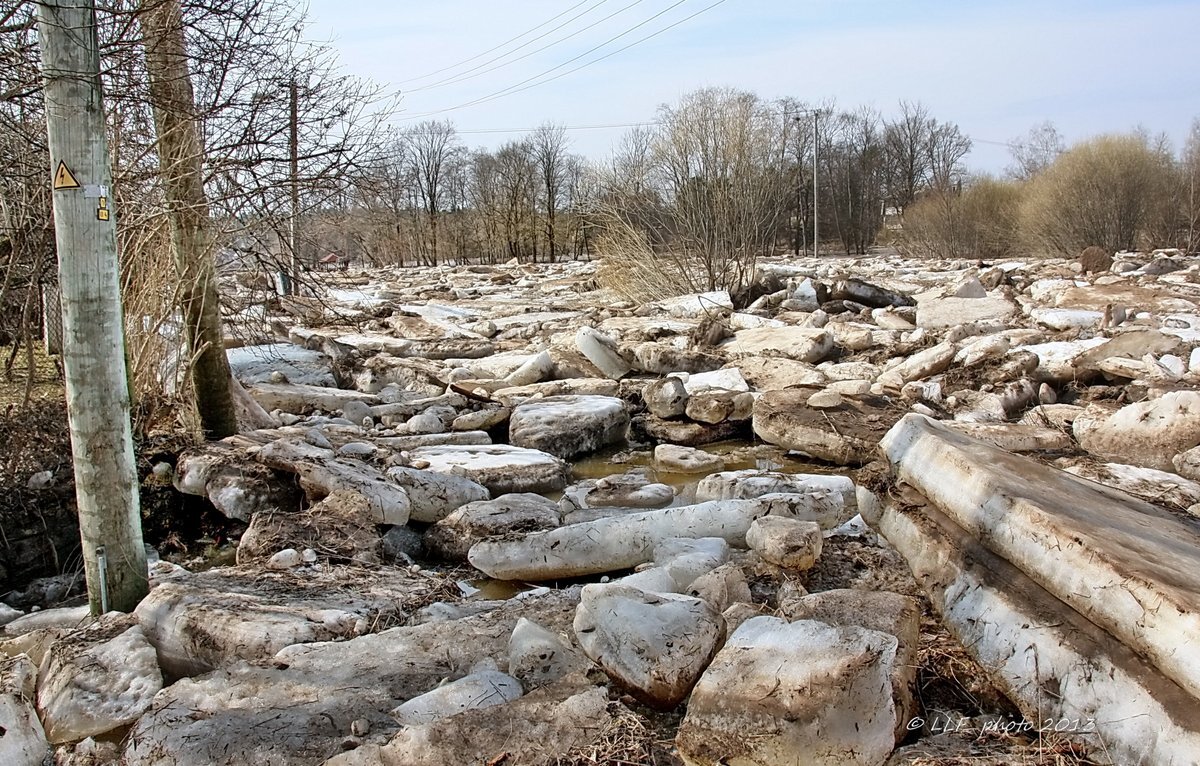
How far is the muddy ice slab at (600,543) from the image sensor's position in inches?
180

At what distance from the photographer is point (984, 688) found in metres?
2.66

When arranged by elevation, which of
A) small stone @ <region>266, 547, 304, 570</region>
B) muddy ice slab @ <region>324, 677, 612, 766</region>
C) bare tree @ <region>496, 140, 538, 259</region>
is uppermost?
bare tree @ <region>496, 140, 538, 259</region>

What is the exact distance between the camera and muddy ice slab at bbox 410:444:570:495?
20.6 feet

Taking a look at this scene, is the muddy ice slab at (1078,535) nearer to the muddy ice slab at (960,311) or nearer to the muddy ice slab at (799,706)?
the muddy ice slab at (799,706)

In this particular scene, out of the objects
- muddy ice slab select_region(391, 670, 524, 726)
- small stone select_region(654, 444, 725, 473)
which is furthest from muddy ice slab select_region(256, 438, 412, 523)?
small stone select_region(654, 444, 725, 473)

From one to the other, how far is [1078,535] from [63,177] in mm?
3667

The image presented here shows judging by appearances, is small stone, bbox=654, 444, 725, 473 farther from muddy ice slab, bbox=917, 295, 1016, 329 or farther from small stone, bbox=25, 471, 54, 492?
muddy ice slab, bbox=917, 295, 1016, 329

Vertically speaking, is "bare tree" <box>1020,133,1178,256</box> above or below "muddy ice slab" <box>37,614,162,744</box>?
above

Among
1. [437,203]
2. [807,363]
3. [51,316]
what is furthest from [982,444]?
[437,203]

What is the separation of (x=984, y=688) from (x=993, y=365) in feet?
22.8

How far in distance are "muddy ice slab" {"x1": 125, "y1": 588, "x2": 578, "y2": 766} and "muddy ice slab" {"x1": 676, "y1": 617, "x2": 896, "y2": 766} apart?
0.93m

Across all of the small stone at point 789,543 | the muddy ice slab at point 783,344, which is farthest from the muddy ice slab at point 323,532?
the muddy ice slab at point 783,344

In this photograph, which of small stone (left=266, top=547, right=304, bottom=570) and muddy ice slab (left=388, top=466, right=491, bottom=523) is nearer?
small stone (left=266, top=547, right=304, bottom=570)

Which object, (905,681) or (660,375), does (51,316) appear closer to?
(660,375)
